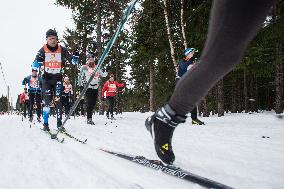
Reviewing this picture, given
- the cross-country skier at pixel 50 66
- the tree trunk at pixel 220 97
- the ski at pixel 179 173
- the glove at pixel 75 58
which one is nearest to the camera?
the ski at pixel 179 173

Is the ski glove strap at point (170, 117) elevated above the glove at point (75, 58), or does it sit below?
below

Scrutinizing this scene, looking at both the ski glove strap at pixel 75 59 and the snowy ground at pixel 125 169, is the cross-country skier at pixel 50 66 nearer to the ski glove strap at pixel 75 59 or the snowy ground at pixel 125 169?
the ski glove strap at pixel 75 59

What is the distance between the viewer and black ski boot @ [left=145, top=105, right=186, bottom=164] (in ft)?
5.94

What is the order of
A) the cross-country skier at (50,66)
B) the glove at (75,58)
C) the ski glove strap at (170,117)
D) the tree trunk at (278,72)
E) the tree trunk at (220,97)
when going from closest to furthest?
the ski glove strap at (170,117)
the glove at (75,58)
the cross-country skier at (50,66)
the tree trunk at (278,72)
the tree trunk at (220,97)

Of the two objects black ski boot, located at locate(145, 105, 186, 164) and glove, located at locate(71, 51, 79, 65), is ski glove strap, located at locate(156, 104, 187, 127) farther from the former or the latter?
glove, located at locate(71, 51, 79, 65)

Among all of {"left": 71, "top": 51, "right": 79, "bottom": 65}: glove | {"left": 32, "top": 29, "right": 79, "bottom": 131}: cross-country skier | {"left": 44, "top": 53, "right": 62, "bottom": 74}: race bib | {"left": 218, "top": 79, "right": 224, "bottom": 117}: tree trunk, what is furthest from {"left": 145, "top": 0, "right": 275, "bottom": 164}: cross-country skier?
{"left": 218, "top": 79, "right": 224, "bottom": 117}: tree trunk

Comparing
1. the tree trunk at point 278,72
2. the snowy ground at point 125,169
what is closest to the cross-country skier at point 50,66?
the snowy ground at point 125,169

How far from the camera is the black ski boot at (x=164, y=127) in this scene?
5.94 ft

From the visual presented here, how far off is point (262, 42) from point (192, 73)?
10.3 m

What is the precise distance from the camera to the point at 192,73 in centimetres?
163

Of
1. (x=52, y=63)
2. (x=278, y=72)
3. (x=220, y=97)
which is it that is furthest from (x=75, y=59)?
(x=278, y=72)

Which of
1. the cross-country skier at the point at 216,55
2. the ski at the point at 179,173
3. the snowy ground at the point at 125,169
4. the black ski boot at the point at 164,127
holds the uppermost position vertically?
the cross-country skier at the point at 216,55

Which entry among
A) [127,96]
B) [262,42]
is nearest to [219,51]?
[262,42]

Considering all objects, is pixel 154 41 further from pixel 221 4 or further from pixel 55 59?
pixel 221 4
